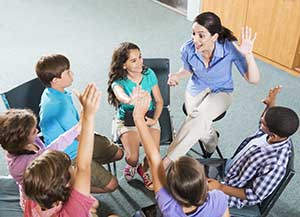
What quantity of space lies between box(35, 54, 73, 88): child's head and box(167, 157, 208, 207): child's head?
93cm

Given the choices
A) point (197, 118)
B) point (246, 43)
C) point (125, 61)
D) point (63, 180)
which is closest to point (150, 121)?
point (197, 118)

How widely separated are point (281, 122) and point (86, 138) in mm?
912

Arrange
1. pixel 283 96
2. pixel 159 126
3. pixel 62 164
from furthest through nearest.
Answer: pixel 283 96 → pixel 159 126 → pixel 62 164

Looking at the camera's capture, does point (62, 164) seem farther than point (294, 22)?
No

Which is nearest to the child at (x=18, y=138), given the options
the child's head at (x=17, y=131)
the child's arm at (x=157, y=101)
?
the child's head at (x=17, y=131)

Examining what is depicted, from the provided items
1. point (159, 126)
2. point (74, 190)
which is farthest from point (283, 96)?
point (74, 190)

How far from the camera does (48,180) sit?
1.47 m

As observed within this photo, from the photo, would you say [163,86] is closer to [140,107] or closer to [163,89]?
[163,89]

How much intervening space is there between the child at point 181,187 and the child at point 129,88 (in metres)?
0.61

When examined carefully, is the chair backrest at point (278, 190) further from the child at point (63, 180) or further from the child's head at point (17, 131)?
the child's head at point (17, 131)

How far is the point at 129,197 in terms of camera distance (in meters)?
2.57

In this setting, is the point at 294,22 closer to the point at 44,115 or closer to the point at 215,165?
the point at 215,165

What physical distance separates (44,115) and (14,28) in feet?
10.6

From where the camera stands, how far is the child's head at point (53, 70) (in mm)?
2109
